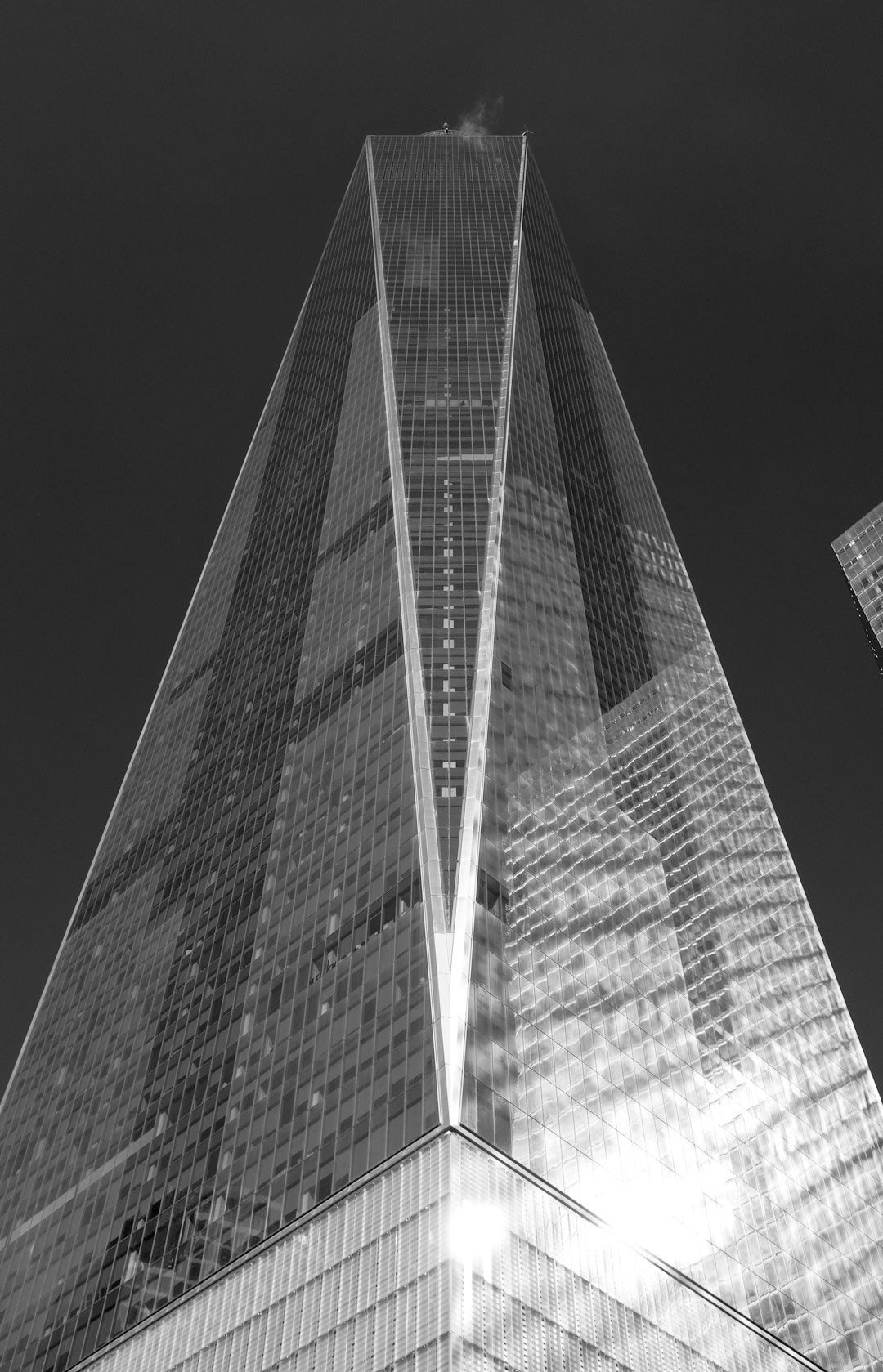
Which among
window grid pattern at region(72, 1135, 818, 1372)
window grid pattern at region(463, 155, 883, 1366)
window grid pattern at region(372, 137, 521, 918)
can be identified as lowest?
window grid pattern at region(72, 1135, 818, 1372)

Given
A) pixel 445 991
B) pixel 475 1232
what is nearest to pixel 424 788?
pixel 445 991

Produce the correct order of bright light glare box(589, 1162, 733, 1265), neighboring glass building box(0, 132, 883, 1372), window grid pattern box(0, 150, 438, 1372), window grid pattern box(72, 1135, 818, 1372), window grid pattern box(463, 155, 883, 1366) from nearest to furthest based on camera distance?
1. window grid pattern box(72, 1135, 818, 1372)
2. neighboring glass building box(0, 132, 883, 1372)
3. bright light glare box(589, 1162, 733, 1265)
4. window grid pattern box(0, 150, 438, 1372)
5. window grid pattern box(463, 155, 883, 1366)

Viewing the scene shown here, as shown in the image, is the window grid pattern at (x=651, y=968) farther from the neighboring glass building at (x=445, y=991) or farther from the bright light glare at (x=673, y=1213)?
the neighboring glass building at (x=445, y=991)

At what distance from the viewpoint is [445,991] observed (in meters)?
71.1

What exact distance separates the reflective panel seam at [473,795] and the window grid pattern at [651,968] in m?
0.81

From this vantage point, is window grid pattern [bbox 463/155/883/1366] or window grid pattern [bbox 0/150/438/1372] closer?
window grid pattern [bbox 0/150/438/1372]

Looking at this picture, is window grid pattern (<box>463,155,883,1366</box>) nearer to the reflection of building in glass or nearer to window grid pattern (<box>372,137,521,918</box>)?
window grid pattern (<box>372,137,521,918</box>)

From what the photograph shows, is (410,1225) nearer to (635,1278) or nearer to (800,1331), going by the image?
(635,1278)

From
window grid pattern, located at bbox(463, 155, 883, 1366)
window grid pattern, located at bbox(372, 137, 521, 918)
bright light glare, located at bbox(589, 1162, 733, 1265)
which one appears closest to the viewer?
bright light glare, located at bbox(589, 1162, 733, 1265)

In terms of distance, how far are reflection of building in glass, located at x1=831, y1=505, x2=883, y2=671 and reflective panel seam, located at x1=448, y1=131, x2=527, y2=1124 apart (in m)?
57.3

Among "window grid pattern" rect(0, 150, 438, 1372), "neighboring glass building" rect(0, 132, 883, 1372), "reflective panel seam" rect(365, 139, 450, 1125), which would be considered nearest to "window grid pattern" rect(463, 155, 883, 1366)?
"neighboring glass building" rect(0, 132, 883, 1372)

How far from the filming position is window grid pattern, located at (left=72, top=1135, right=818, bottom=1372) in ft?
191

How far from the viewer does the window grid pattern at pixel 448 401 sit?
94.5m

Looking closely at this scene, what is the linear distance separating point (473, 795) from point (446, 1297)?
108 ft
